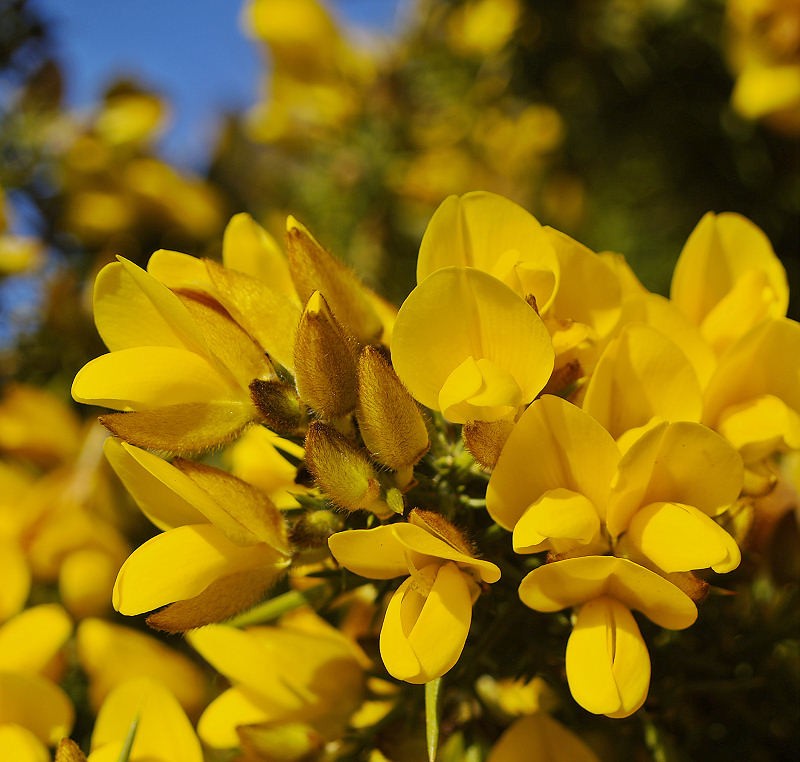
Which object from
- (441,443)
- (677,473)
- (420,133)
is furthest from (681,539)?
(420,133)

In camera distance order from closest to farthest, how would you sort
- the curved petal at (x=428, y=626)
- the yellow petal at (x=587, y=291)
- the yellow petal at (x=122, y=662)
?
the curved petal at (x=428, y=626) → the yellow petal at (x=587, y=291) → the yellow petal at (x=122, y=662)

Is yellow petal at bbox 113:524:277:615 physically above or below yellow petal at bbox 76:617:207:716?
above

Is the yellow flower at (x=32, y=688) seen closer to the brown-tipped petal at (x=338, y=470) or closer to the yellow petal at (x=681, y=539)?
the brown-tipped petal at (x=338, y=470)

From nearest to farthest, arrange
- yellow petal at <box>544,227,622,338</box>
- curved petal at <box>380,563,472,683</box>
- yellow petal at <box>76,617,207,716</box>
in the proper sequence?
curved petal at <box>380,563,472,683</box>
yellow petal at <box>544,227,622,338</box>
yellow petal at <box>76,617,207,716</box>

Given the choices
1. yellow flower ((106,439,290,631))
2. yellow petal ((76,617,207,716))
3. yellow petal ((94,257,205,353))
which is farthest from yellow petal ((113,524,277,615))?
yellow petal ((76,617,207,716))

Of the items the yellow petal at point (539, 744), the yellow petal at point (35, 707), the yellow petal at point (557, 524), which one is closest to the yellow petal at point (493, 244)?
the yellow petal at point (557, 524)

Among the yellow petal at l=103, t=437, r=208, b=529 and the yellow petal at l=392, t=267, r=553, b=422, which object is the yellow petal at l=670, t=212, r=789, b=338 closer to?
the yellow petal at l=392, t=267, r=553, b=422

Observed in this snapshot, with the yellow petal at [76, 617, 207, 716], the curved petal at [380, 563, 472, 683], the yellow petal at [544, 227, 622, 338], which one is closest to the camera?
the curved petal at [380, 563, 472, 683]

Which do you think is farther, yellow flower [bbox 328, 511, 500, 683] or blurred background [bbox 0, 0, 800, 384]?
blurred background [bbox 0, 0, 800, 384]
